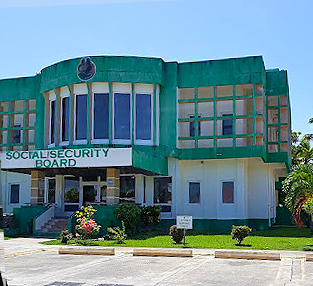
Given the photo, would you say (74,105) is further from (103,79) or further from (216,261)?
(216,261)

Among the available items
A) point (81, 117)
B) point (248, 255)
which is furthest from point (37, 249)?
point (81, 117)

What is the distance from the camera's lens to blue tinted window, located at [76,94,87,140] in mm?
27703

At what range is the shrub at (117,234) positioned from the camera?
21005 mm

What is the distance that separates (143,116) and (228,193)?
6665 millimetres

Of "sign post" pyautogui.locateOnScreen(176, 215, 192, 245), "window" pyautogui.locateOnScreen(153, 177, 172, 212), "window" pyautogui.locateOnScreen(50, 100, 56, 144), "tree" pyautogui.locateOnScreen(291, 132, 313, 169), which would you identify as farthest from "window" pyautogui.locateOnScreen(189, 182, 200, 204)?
"tree" pyautogui.locateOnScreen(291, 132, 313, 169)

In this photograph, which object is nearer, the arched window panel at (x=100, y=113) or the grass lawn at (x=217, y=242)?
the grass lawn at (x=217, y=242)

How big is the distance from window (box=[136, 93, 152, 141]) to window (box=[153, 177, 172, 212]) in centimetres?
267

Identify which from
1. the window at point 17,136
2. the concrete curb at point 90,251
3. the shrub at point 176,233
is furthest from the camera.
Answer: the window at point 17,136

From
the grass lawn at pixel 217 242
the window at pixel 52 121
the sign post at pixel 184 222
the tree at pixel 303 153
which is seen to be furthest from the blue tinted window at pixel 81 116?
the tree at pixel 303 153

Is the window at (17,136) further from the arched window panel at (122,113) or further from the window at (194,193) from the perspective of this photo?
the window at (194,193)

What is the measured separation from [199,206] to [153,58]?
9099 mm

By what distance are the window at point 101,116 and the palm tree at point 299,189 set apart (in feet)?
37.6

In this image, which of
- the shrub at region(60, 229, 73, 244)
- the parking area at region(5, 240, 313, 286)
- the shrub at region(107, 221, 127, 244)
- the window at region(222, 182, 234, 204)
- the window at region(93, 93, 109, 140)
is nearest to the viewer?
the parking area at region(5, 240, 313, 286)

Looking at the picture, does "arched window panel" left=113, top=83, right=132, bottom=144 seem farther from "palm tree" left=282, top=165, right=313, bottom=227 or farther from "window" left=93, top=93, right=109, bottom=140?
"palm tree" left=282, top=165, right=313, bottom=227
